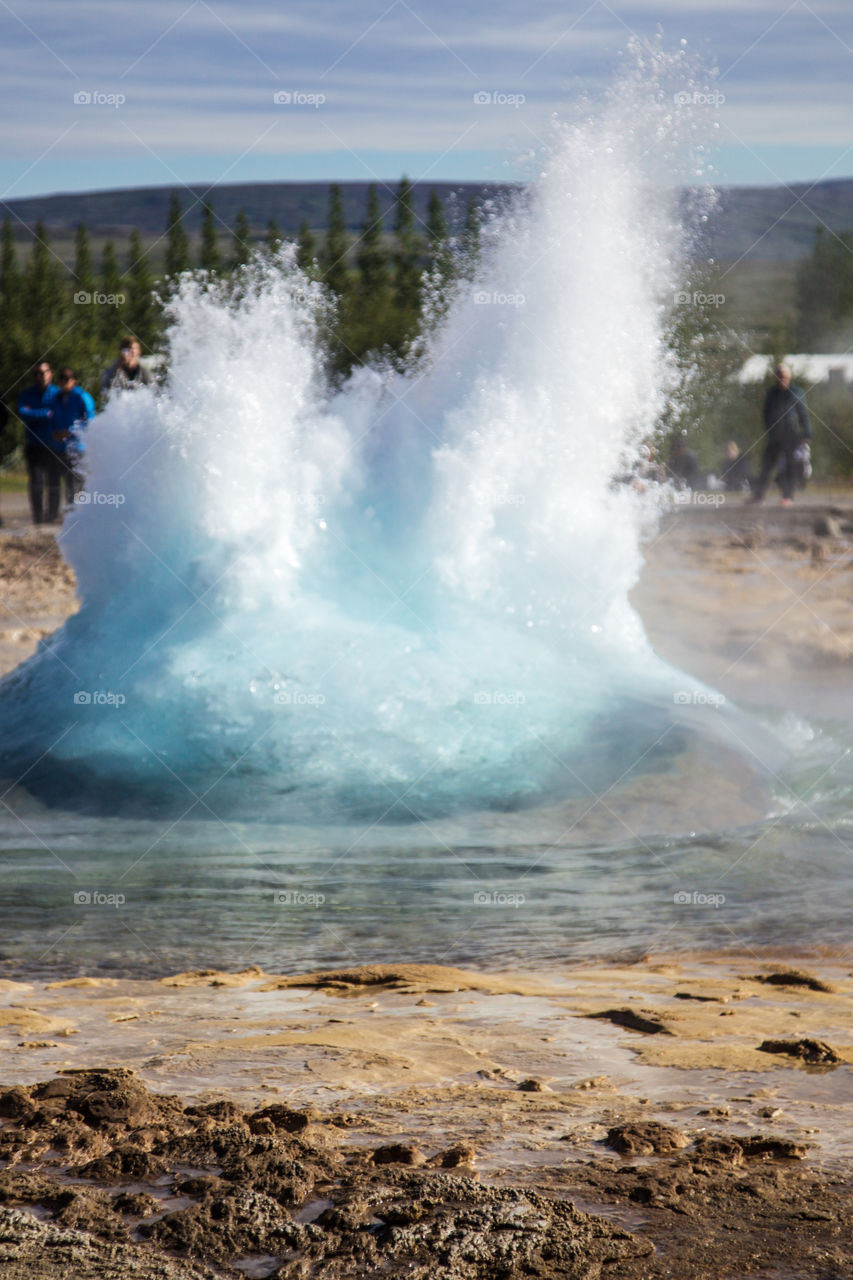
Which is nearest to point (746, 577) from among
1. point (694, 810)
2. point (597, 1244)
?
point (694, 810)

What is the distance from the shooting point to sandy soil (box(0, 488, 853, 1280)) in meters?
3.24

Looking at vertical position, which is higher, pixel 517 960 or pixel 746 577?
pixel 746 577

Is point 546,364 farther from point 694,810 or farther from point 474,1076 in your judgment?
point 474,1076

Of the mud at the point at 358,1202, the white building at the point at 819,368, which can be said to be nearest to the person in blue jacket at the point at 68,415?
the mud at the point at 358,1202

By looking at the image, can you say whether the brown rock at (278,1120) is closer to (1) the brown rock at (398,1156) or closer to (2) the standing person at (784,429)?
(1) the brown rock at (398,1156)

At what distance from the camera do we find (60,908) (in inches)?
252

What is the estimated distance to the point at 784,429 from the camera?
58.9 feet

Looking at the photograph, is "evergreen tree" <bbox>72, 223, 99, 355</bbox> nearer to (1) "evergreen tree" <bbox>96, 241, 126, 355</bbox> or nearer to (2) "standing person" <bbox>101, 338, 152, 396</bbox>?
(1) "evergreen tree" <bbox>96, 241, 126, 355</bbox>

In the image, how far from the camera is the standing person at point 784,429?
17.4 metres

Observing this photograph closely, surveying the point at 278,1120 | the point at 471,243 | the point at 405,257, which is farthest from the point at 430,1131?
the point at 405,257

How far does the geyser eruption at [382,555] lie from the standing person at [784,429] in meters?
7.92

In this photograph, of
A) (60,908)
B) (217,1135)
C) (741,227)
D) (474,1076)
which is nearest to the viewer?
(217,1135)

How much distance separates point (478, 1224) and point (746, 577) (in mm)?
12989

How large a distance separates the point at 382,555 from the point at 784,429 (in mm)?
10063
